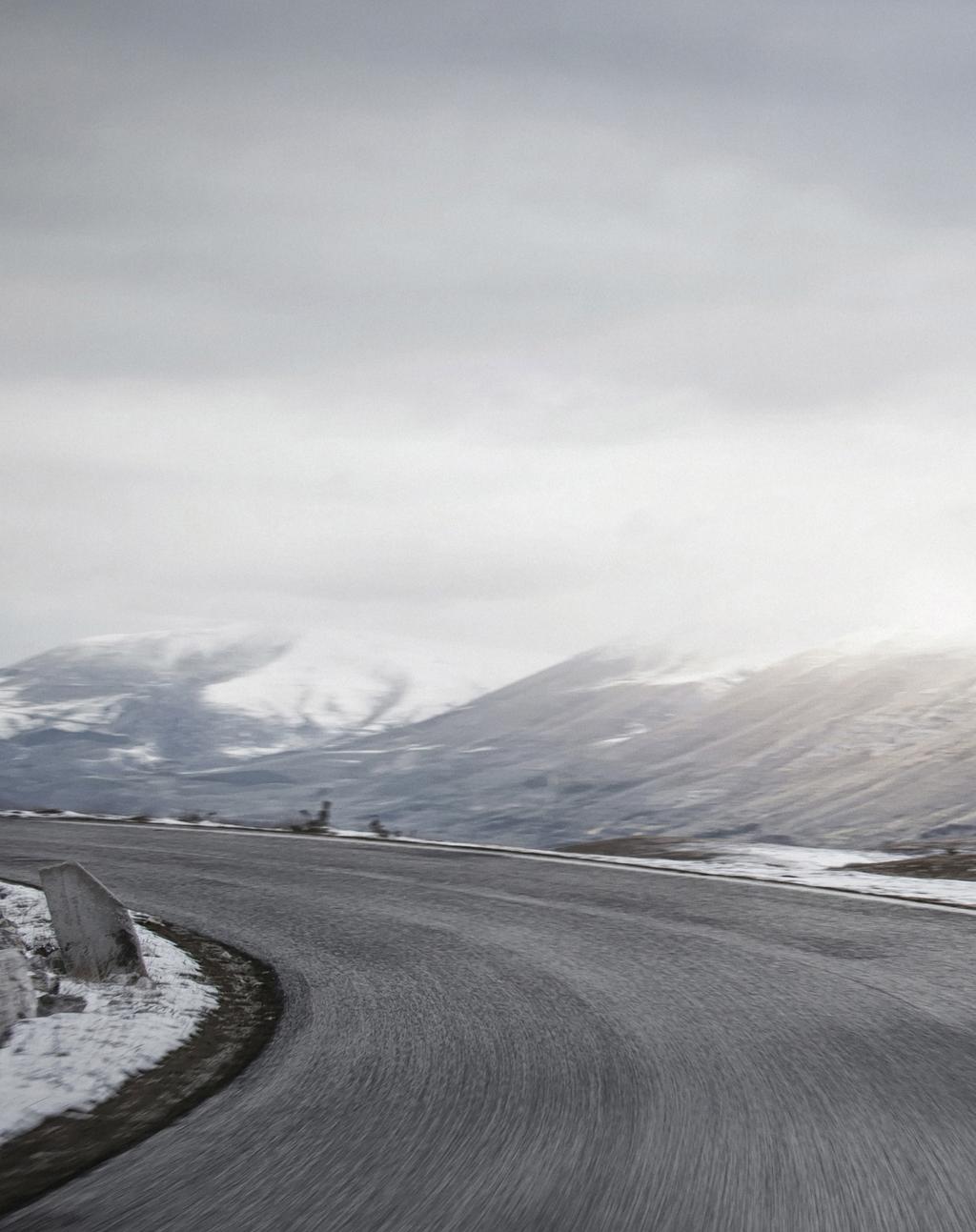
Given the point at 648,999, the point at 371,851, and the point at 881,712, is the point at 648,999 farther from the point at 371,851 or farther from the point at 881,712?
the point at 881,712

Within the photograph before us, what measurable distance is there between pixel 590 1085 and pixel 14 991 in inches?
110

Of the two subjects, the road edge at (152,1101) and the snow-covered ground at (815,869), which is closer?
the road edge at (152,1101)

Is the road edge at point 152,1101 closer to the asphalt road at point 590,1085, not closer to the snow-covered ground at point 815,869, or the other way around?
the asphalt road at point 590,1085

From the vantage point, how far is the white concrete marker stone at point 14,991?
16.8 ft

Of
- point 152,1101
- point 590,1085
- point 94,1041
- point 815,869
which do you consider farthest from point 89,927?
point 815,869

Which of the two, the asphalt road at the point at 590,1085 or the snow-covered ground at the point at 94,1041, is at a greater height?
the snow-covered ground at the point at 94,1041

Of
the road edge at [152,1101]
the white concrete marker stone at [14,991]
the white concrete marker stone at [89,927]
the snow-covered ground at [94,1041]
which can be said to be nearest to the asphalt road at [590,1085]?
the road edge at [152,1101]

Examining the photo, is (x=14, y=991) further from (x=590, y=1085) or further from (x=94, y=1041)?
(x=590, y=1085)

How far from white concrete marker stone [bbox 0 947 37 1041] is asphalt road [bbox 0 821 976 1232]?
1.19 metres

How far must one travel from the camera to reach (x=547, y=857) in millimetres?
13219

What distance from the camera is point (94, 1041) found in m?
5.01

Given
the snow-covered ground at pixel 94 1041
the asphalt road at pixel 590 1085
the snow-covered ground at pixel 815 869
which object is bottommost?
the asphalt road at pixel 590 1085

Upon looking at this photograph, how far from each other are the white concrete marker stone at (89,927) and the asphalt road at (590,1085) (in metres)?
1.01

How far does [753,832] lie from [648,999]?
15047 centimetres
